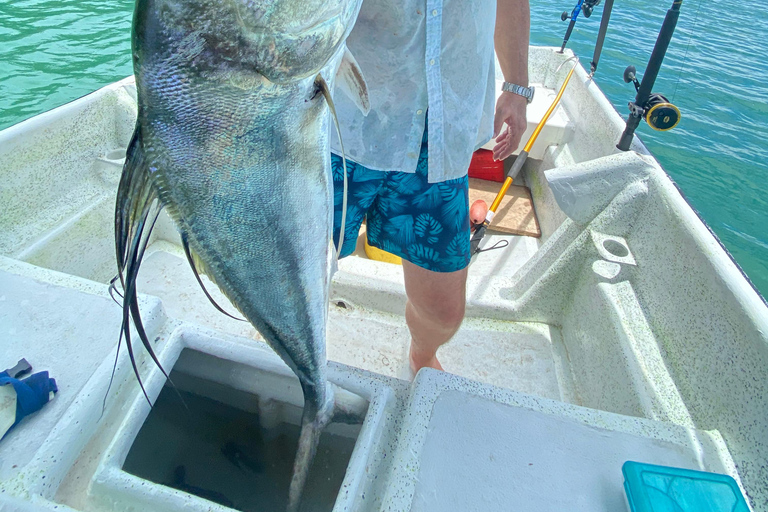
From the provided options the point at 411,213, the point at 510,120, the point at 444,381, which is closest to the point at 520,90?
the point at 510,120

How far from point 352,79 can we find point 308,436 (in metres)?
0.95

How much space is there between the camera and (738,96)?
791cm

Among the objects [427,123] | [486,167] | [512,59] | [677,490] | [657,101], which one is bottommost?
[486,167]

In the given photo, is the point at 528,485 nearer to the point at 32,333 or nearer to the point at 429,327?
the point at 429,327

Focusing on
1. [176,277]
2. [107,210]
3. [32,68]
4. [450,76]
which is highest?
[450,76]

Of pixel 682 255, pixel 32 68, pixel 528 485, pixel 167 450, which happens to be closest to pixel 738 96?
pixel 682 255

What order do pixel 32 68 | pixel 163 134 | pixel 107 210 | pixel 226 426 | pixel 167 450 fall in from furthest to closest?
pixel 32 68 → pixel 107 210 → pixel 226 426 → pixel 167 450 → pixel 163 134

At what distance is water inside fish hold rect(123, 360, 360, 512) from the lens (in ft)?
4.54

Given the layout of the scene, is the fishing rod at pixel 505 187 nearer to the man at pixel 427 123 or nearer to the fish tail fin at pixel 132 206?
the man at pixel 427 123

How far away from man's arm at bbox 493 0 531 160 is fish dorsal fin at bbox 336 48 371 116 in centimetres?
84

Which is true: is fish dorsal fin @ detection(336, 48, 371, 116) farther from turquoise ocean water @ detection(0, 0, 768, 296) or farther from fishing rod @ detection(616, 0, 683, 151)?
turquoise ocean water @ detection(0, 0, 768, 296)

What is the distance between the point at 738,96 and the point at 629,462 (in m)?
9.32

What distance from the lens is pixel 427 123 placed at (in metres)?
1.38

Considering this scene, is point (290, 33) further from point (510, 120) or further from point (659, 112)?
point (659, 112)
